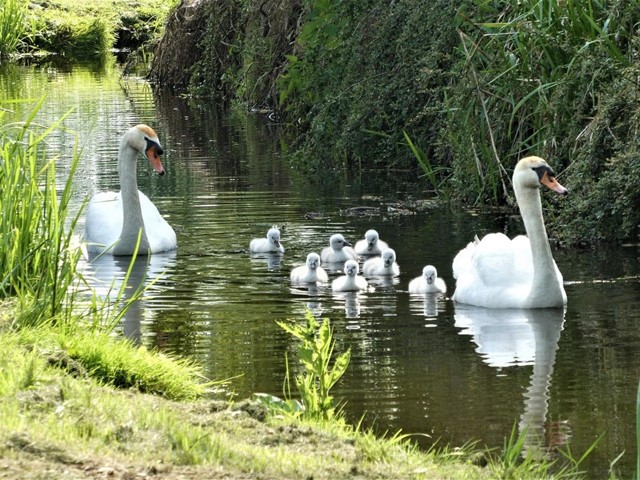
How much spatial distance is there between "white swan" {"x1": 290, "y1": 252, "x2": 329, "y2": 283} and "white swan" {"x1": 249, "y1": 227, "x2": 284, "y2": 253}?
3.16ft

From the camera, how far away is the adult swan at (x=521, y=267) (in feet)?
32.7

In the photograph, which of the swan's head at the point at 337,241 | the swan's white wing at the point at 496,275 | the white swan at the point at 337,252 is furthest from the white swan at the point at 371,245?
the swan's white wing at the point at 496,275

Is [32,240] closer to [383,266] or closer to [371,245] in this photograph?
[383,266]

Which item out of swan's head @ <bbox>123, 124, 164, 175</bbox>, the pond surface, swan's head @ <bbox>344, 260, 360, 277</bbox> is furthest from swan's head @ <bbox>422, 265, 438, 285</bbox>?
swan's head @ <bbox>123, 124, 164, 175</bbox>

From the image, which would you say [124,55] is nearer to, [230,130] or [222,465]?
[230,130]

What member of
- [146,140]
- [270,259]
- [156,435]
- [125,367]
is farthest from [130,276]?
[156,435]

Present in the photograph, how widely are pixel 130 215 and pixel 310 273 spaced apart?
8.07 feet

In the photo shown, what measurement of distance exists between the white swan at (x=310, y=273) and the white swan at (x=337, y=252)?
2.46ft

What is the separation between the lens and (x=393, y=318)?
970cm

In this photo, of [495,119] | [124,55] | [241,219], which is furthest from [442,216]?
[124,55]

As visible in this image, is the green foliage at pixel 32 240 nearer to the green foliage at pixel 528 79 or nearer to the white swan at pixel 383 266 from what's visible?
the white swan at pixel 383 266

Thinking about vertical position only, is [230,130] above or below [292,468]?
above

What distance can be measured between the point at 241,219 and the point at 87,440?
362 inches

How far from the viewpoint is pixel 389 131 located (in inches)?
666
